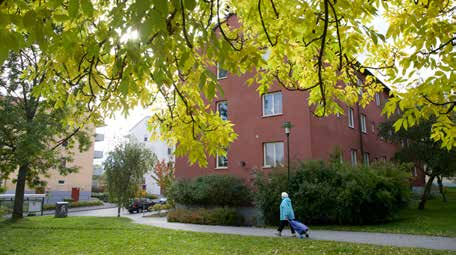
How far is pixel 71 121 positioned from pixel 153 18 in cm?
370

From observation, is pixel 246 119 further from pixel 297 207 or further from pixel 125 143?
pixel 125 143

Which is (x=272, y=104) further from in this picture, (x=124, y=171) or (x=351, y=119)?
(x=124, y=171)

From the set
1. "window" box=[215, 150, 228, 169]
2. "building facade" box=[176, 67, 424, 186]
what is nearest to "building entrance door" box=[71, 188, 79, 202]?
"building facade" box=[176, 67, 424, 186]

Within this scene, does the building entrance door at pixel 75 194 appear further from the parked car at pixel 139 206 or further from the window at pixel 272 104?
the window at pixel 272 104

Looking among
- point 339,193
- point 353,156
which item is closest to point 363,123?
point 353,156

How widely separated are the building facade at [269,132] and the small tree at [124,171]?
128 inches

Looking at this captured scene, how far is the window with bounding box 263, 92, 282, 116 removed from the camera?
20.7 m

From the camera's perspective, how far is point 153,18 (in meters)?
2.26

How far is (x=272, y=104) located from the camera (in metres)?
21.0

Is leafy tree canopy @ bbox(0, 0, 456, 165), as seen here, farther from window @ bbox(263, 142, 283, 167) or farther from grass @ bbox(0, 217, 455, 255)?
window @ bbox(263, 142, 283, 167)

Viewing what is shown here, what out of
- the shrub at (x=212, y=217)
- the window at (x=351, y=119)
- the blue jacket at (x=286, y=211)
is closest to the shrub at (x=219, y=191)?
the shrub at (x=212, y=217)

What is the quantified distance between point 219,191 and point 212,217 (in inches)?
62.6

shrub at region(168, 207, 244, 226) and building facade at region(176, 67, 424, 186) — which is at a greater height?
building facade at region(176, 67, 424, 186)

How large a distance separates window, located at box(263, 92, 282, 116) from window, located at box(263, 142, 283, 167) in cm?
190
